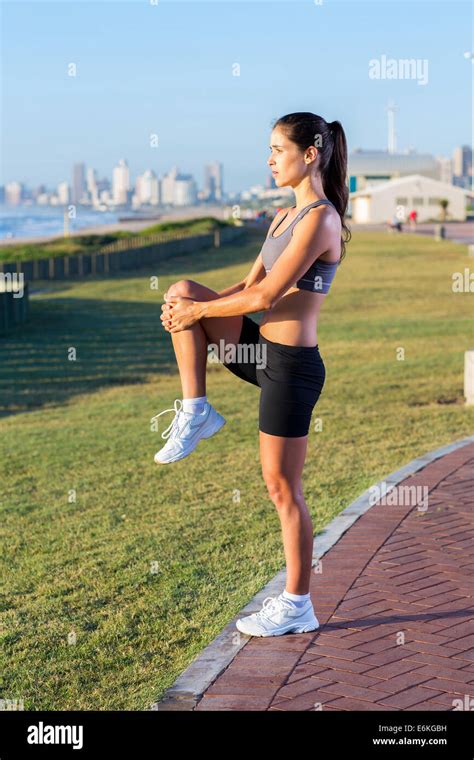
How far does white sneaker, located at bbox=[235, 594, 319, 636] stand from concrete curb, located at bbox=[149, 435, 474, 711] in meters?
0.05

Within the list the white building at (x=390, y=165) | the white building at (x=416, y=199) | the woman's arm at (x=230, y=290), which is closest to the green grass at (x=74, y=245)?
the white building at (x=416, y=199)

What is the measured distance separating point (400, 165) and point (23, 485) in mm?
121119

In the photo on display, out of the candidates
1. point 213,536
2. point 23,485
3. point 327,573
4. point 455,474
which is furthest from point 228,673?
point 23,485

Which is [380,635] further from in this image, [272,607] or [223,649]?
[223,649]

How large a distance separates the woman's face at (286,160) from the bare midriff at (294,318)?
42cm

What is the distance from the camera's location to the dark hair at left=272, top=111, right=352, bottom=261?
399 cm

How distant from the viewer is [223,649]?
4234mm

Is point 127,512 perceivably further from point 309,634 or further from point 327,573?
point 309,634

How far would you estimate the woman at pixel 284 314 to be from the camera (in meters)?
3.92

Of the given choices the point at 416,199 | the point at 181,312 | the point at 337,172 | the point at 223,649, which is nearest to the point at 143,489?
the point at 223,649

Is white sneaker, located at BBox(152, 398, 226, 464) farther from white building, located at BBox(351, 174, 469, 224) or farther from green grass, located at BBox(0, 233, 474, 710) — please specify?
white building, located at BBox(351, 174, 469, 224)

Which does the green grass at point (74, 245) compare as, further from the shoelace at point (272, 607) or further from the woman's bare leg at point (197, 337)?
the woman's bare leg at point (197, 337)

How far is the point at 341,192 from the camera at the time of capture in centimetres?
417

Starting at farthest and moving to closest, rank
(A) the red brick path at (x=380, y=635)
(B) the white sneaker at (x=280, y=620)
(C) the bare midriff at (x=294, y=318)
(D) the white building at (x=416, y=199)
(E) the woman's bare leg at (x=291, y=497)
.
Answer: (D) the white building at (x=416, y=199), (B) the white sneaker at (x=280, y=620), (E) the woman's bare leg at (x=291, y=497), (C) the bare midriff at (x=294, y=318), (A) the red brick path at (x=380, y=635)
